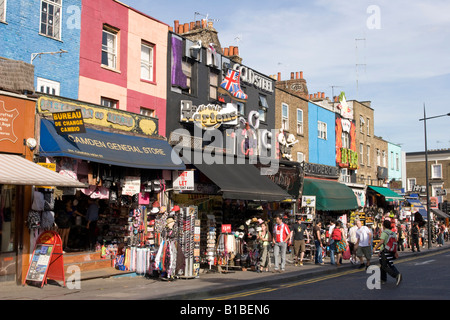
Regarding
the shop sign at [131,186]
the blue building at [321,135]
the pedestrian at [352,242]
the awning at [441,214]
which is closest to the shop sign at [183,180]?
the shop sign at [131,186]

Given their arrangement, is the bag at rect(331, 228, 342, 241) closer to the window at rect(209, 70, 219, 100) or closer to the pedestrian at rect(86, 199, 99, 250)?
the window at rect(209, 70, 219, 100)

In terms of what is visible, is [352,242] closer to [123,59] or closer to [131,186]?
[131,186]

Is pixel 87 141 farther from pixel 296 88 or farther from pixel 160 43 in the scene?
pixel 296 88

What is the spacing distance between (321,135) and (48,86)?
801 inches

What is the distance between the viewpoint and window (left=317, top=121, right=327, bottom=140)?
104 feet

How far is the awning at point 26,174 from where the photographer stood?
36.7 feet

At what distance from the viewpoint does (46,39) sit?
15117 millimetres

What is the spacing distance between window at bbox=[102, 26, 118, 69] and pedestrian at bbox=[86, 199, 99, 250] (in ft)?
15.6

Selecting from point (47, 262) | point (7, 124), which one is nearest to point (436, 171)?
point (47, 262)

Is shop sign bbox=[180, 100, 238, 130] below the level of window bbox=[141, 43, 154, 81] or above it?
below

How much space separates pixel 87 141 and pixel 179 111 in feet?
19.5

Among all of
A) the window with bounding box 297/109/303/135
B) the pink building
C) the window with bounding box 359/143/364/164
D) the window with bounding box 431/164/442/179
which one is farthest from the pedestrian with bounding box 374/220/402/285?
the window with bounding box 431/164/442/179

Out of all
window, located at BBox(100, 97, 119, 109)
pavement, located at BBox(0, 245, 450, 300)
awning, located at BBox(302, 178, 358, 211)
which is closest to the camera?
pavement, located at BBox(0, 245, 450, 300)
